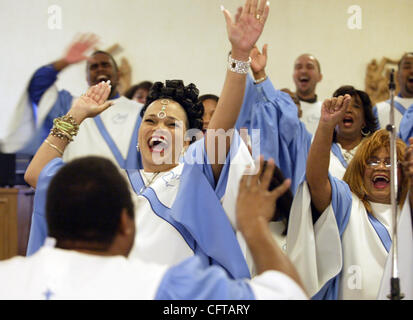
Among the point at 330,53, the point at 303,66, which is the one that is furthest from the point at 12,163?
the point at 330,53

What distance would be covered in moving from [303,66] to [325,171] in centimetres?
224

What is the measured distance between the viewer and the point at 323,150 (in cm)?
255

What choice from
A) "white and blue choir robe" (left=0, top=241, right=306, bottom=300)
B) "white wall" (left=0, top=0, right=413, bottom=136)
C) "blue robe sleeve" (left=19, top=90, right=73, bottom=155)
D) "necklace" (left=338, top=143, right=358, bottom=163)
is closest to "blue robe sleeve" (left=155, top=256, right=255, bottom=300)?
"white and blue choir robe" (left=0, top=241, right=306, bottom=300)

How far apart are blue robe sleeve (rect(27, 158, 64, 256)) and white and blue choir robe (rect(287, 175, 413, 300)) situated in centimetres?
89

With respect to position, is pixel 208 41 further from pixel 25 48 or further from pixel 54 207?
pixel 54 207

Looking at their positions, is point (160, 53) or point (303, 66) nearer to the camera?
point (303, 66)

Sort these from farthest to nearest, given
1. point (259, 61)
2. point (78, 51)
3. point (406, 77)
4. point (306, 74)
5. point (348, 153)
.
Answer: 1. point (306, 74)
2. point (406, 77)
3. point (78, 51)
4. point (348, 153)
5. point (259, 61)

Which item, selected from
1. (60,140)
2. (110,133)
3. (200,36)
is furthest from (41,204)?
(200,36)

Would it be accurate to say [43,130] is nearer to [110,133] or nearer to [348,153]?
[110,133]

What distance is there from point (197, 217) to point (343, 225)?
660mm

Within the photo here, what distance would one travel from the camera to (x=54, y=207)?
1524 mm

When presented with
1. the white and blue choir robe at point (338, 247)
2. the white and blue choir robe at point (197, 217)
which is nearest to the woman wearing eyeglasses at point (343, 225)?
the white and blue choir robe at point (338, 247)
